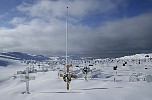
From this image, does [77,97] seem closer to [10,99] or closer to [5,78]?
[10,99]

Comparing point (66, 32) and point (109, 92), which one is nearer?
point (109, 92)

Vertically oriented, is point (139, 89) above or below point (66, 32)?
below

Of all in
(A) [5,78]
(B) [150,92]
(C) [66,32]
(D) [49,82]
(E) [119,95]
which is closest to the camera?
(E) [119,95]

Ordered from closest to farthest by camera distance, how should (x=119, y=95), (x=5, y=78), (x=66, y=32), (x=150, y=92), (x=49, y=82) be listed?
(x=119, y=95) < (x=150, y=92) < (x=66, y=32) < (x=49, y=82) < (x=5, y=78)

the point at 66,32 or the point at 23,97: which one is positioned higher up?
the point at 66,32

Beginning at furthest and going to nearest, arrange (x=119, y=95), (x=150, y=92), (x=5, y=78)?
(x=5, y=78) → (x=150, y=92) → (x=119, y=95)

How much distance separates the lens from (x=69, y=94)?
44.5 ft

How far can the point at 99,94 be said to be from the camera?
13586mm

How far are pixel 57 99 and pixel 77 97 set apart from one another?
1082mm

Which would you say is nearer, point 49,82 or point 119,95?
point 119,95

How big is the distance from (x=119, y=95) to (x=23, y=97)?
514cm

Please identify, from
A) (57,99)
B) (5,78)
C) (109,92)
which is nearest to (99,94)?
(109,92)

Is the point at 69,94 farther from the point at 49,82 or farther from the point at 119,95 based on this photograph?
the point at 49,82

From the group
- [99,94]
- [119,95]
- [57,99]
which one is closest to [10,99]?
[57,99]
